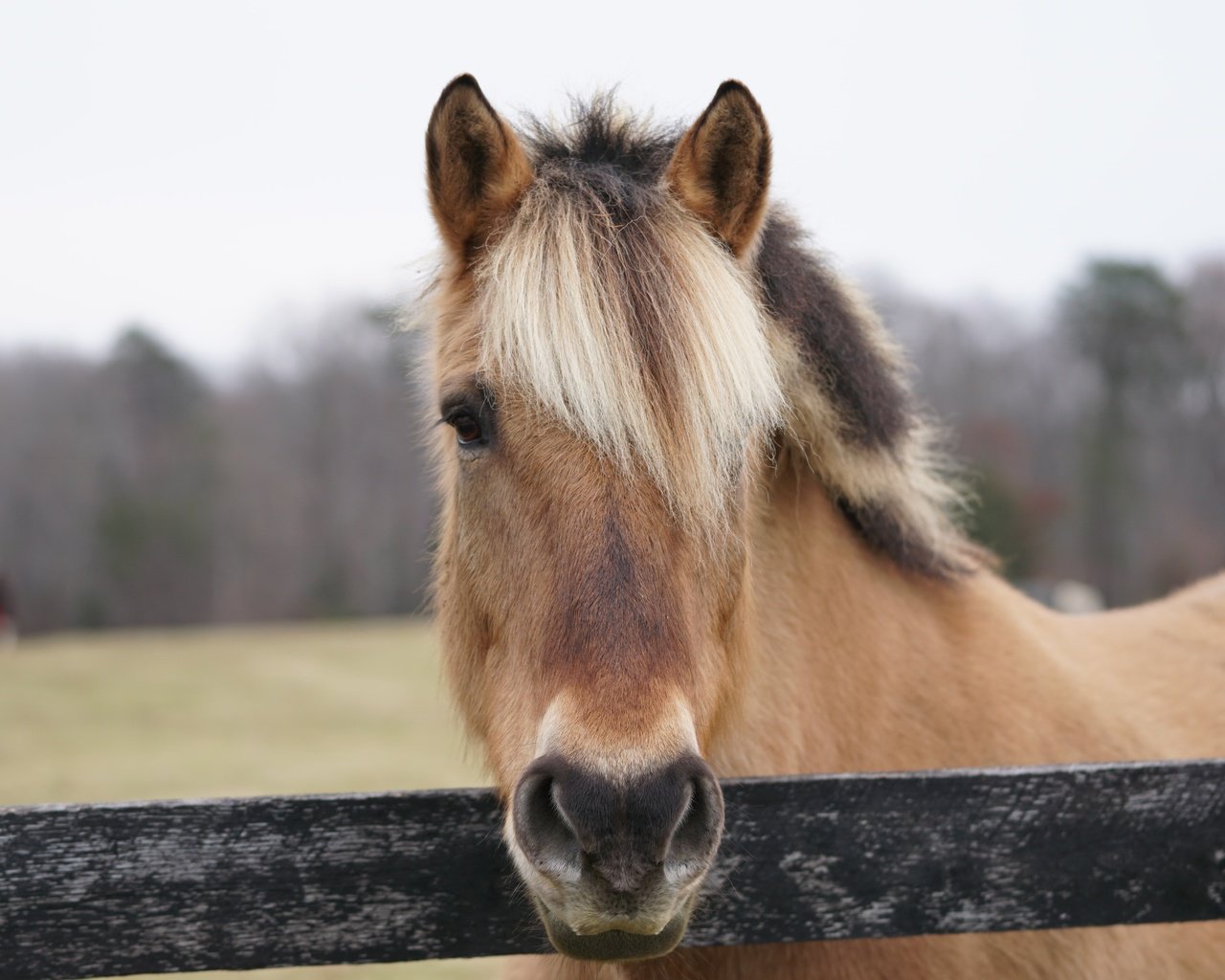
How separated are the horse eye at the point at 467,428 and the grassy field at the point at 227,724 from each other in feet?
15.1

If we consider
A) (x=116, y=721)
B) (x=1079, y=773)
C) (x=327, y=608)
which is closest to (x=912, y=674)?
(x=1079, y=773)

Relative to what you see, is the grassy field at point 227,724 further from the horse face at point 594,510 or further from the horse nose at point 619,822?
the horse nose at point 619,822

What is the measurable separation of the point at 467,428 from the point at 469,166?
679 millimetres

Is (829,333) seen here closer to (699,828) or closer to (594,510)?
(594,510)

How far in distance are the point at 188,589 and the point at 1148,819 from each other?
154 ft

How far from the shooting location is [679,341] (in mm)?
2367

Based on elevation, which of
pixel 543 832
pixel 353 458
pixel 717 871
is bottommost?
pixel 353 458

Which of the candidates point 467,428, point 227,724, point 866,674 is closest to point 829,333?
point 866,674

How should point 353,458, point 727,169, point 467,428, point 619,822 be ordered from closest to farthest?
point 619,822, point 467,428, point 727,169, point 353,458

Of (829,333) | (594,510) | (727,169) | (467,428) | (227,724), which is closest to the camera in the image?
(594,510)

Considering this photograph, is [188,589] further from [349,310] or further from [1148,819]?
[1148,819]

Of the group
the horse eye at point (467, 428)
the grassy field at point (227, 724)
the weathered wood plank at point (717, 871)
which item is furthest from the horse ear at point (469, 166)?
the grassy field at point (227, 724)

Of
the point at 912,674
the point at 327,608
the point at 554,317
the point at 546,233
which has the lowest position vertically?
the point at 327,608

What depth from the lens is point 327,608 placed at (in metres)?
45.9
